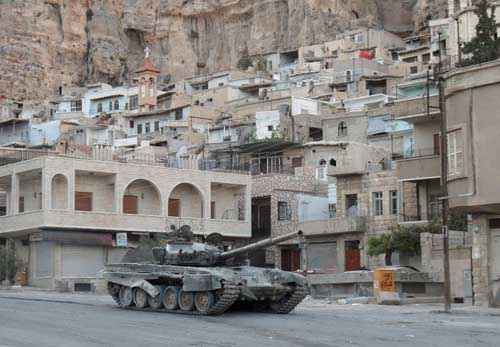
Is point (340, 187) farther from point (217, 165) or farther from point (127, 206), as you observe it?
point (217, 165)

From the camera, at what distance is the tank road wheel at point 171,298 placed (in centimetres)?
2558

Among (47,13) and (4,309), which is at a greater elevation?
(47,13)

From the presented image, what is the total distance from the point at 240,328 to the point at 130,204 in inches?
1213

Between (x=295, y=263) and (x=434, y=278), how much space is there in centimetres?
1656

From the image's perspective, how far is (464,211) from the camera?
28.9 metres

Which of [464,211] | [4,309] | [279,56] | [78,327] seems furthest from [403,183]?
[279,56]

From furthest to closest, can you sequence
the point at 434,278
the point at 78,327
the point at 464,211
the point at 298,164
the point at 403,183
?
the point at 298,164
the point at 403,183
the point at 434,278
the point at 464,211
the point at 78,327

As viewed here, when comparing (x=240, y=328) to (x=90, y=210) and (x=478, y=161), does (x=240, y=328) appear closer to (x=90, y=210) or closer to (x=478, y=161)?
(x=478, y=161)

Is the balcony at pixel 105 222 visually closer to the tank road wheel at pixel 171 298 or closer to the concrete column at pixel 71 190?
the concrete column at pixel 71 190

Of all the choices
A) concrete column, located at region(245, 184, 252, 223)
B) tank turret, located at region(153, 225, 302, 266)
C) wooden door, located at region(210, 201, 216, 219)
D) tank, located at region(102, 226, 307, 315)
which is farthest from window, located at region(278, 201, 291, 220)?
tank turret, located at region(153, 225, 302, 266)

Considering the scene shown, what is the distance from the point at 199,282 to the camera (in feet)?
80.0

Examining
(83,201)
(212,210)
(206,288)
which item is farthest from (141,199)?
(206,288)

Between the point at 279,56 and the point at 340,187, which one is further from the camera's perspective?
the point at 279,56

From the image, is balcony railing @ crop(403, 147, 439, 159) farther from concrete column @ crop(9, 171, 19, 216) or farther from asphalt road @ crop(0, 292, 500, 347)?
concrete column @ crop(9, 171, 19, 216)
